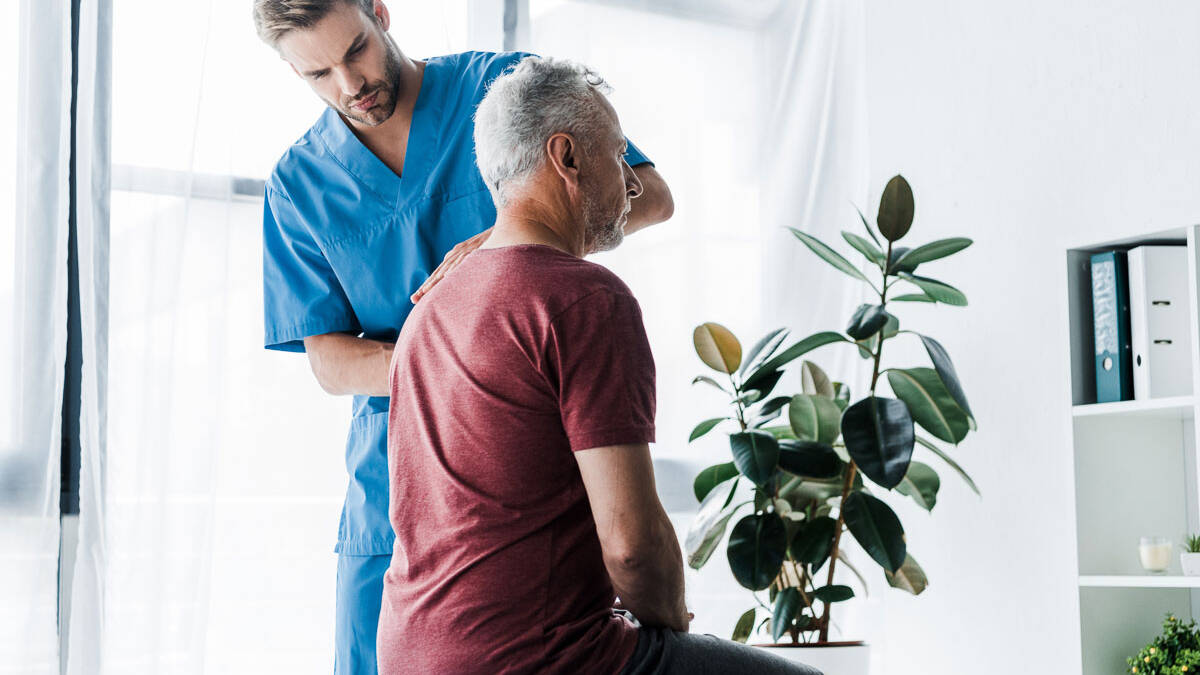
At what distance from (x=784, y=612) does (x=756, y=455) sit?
36 cm

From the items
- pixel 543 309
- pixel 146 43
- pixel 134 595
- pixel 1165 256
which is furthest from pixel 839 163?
pixel 543 309

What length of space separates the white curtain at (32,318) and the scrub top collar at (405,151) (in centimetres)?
90

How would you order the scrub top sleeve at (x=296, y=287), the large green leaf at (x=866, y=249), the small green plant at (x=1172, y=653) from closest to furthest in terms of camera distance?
the scrub top sleeve at (x=296, y=287), the small green plant at (x=1172, y=653), the large green leaf at (x=866, y=249)

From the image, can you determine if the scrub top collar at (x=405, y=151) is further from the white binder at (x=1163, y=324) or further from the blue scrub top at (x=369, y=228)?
the white binder at (x=1163, y=324)

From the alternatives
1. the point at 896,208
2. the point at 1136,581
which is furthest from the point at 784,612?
the point at 896,208

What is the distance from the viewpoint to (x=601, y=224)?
125cm

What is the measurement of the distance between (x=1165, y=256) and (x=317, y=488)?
1.77 metres

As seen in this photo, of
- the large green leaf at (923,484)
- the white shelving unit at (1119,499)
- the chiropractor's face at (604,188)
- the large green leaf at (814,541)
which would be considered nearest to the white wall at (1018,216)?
the white shelving unit at (1119,499)

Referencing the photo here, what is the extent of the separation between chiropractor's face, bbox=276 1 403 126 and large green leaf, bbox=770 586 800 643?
4.47ft

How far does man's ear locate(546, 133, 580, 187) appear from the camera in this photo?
1209 mm

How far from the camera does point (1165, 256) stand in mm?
2135

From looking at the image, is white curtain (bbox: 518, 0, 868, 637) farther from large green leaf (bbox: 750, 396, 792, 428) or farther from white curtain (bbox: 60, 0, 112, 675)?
white curtain (bbox: 60, 0, 112, 675)

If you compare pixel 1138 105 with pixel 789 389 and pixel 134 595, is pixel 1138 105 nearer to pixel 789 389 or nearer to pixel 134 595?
pixel 789 389

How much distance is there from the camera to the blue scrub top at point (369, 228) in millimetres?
1508
